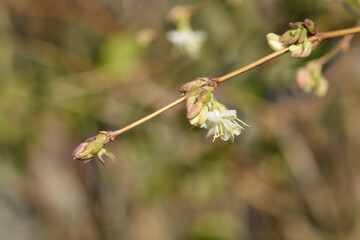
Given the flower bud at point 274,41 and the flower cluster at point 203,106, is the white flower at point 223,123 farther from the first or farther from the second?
the flower bud at point 274,41

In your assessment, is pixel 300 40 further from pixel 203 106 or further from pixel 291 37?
pixel 203 106

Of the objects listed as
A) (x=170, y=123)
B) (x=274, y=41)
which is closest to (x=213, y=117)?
(x=274, y=41)

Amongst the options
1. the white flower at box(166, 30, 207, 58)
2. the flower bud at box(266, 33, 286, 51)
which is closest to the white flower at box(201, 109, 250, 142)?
the flower bud at box(266, 33, 286, 51)

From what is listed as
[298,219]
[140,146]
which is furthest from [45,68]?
[298,219]

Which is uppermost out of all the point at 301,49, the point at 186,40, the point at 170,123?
the point at 170,123

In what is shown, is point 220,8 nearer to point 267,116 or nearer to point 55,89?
point 267,116

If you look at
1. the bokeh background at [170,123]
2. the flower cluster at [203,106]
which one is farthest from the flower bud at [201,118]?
the bokeh background at [170,123]

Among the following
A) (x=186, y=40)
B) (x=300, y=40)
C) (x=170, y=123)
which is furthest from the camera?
(x=170, y=123)
